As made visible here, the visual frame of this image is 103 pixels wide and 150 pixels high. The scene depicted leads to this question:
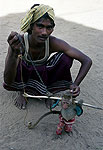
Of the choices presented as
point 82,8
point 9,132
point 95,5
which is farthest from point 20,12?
point 9,132

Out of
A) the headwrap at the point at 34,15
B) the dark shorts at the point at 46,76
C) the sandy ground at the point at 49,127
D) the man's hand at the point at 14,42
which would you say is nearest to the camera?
the man's hand at the point at 14,42

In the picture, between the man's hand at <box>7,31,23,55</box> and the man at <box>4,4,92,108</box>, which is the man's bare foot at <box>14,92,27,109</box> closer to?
the man at <box>4,4,92,108</box>

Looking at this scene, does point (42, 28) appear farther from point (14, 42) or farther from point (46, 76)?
point (46, 76)

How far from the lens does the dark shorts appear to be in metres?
2.24

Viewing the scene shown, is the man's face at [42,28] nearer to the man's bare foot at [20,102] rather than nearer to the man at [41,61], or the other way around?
the man at [41,61]

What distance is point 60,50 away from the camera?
223cm

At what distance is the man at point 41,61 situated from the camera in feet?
6.28

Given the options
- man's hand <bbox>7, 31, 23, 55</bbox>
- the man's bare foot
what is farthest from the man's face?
the man's bare foot

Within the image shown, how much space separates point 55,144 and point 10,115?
0.56 metres

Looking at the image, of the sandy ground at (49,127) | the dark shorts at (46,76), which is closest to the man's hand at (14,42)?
the dark shorts at (46,76)

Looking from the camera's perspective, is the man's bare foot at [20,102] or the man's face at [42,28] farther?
the man's bare foot at [20,102]

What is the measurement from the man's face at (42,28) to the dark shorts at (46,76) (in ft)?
1.10

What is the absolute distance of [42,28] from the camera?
6.33ft

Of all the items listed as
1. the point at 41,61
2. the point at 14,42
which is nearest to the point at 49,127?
the point at 41,61
